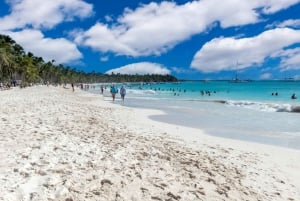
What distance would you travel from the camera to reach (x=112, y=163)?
705cm

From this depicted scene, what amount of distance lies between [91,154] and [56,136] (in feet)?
7.11

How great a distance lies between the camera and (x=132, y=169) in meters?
6.73

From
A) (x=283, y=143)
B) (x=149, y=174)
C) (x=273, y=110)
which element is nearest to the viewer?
(x=149, y=174)

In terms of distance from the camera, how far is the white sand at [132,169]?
5.43 metres

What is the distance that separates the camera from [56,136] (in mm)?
9297

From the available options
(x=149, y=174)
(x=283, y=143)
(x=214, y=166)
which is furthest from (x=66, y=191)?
(x=283, y=143)

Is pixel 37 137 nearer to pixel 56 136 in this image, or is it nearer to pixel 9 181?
pixel 56 136

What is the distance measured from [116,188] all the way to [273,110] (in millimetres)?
25320

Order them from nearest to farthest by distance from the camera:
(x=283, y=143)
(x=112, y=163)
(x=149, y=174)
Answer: (x=149, y=174) → (x=112, y=163) → (x=283, y=143)

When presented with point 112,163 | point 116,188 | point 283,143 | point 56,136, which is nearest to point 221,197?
point 116,188

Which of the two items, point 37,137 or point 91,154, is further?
point 37,137

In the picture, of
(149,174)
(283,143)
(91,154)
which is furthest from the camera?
(283,143)

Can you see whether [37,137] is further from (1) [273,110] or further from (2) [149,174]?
(1) [273,110]

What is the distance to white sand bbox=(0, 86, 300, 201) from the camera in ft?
17.8
